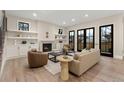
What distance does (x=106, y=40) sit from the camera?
5641mm

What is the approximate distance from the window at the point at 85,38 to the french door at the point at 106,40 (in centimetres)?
80

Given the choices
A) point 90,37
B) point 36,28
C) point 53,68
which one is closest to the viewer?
point 53,68

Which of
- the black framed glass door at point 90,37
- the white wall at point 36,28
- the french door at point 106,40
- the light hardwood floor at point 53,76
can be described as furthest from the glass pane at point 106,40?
the white wall at point 36,28

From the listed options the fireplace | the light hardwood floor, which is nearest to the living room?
the fireplace

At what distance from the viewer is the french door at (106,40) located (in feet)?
17.6

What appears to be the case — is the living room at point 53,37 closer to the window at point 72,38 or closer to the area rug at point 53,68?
the area rug at point 53,68

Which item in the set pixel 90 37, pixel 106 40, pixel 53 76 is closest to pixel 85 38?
pixel 90 37

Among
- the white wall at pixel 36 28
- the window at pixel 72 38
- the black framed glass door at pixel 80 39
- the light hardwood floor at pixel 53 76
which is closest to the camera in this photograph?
the light hardwood floor at pixel 53 76

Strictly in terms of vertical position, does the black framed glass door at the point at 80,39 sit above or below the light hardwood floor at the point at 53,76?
above

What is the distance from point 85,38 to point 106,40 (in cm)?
181

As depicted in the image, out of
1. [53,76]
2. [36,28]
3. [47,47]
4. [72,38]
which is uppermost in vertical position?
[36,28]

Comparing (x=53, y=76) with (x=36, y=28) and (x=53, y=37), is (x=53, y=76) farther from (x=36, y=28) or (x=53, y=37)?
(x=53, y=37)
